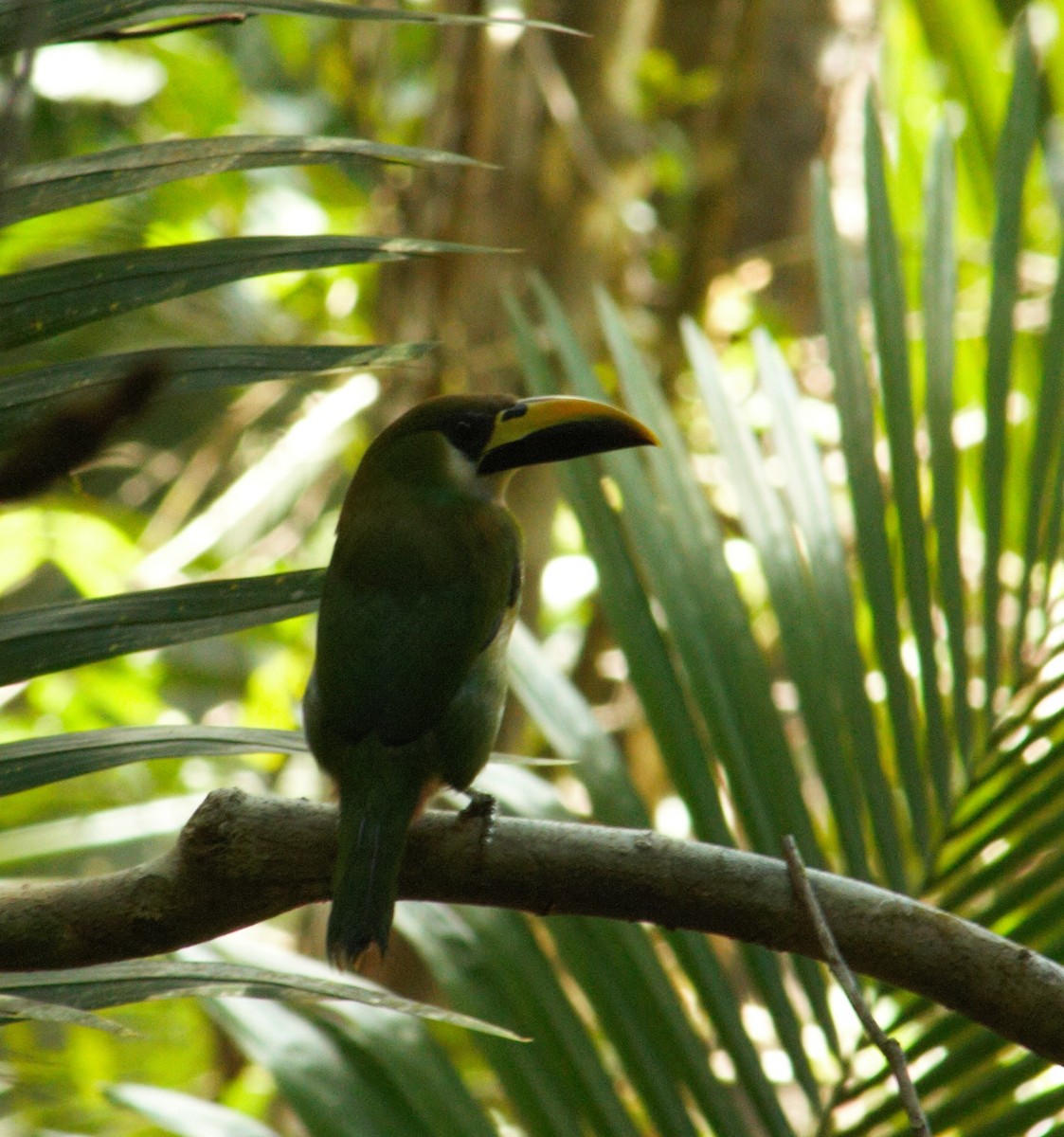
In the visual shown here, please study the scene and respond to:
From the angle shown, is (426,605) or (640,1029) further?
(426,605)

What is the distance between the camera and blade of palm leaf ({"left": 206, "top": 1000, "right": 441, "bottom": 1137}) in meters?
1.70

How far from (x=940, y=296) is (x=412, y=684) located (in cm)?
96

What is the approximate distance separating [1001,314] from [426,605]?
3.06 feet

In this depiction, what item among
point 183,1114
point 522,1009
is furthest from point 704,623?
point 183,1114

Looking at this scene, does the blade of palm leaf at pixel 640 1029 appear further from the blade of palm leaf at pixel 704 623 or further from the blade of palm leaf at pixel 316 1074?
the blade of palm leaf at pixel 316 1074

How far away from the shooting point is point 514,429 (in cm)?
220

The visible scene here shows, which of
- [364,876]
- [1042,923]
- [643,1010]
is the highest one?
[364,876]

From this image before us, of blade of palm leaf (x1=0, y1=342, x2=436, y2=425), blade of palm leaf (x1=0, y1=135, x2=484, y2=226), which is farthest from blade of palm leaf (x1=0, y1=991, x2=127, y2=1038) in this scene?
blade of palm leaf (x1=0, y1=135, x2=484, y2=226)

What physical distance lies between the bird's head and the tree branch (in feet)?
2.52

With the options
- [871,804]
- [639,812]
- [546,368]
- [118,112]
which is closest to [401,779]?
[639,812]

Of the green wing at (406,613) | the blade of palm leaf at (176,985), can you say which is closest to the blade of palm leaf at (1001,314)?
the green wing at (406,613)

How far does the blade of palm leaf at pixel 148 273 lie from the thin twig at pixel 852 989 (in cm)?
60

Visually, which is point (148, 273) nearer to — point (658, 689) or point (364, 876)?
point (364, 876)

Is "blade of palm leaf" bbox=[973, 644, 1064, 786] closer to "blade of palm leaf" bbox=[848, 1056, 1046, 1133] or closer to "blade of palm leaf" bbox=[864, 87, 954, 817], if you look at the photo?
"blade of palm leaf" bbox=[864, 87, 954, 817]
